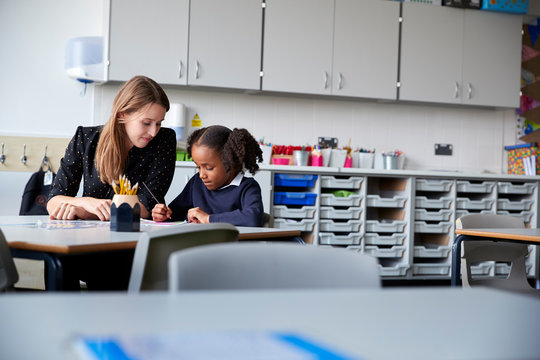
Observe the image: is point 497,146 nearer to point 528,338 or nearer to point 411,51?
point 411,51

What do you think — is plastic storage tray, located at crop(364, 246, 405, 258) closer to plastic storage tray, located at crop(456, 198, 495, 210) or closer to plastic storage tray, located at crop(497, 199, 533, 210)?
plastic storage tray, located at crop(456, 198, 495, 210)

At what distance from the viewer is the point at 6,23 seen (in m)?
4.41

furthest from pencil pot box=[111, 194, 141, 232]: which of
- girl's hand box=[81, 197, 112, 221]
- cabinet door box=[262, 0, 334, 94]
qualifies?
cabinet door box=[262, 0, 334, 94]

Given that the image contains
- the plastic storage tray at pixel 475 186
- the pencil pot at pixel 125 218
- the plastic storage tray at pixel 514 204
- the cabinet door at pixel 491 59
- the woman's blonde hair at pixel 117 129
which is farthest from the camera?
the cabinet door at pixel 491 59

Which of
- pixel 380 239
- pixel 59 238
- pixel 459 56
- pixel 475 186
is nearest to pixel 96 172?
pixel 59 238

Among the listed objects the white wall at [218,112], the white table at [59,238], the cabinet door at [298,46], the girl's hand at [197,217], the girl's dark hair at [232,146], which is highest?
the cabinet door at [298,46]

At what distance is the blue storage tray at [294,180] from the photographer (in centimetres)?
439

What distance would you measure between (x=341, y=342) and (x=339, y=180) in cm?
397

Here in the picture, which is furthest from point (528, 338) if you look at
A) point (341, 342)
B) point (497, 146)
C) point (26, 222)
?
point (497, 146)

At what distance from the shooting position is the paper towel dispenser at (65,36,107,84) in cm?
430

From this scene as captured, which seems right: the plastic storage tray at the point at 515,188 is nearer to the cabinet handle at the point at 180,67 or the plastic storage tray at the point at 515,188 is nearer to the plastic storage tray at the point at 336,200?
the plastic storage tray at the point at 336,200

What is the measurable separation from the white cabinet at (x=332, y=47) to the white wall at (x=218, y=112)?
352mm

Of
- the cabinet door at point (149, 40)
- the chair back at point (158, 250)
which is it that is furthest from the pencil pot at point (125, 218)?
the cabinet door at point (149, 40)

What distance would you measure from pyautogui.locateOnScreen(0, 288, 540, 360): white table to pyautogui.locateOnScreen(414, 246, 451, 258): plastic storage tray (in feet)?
13.0
